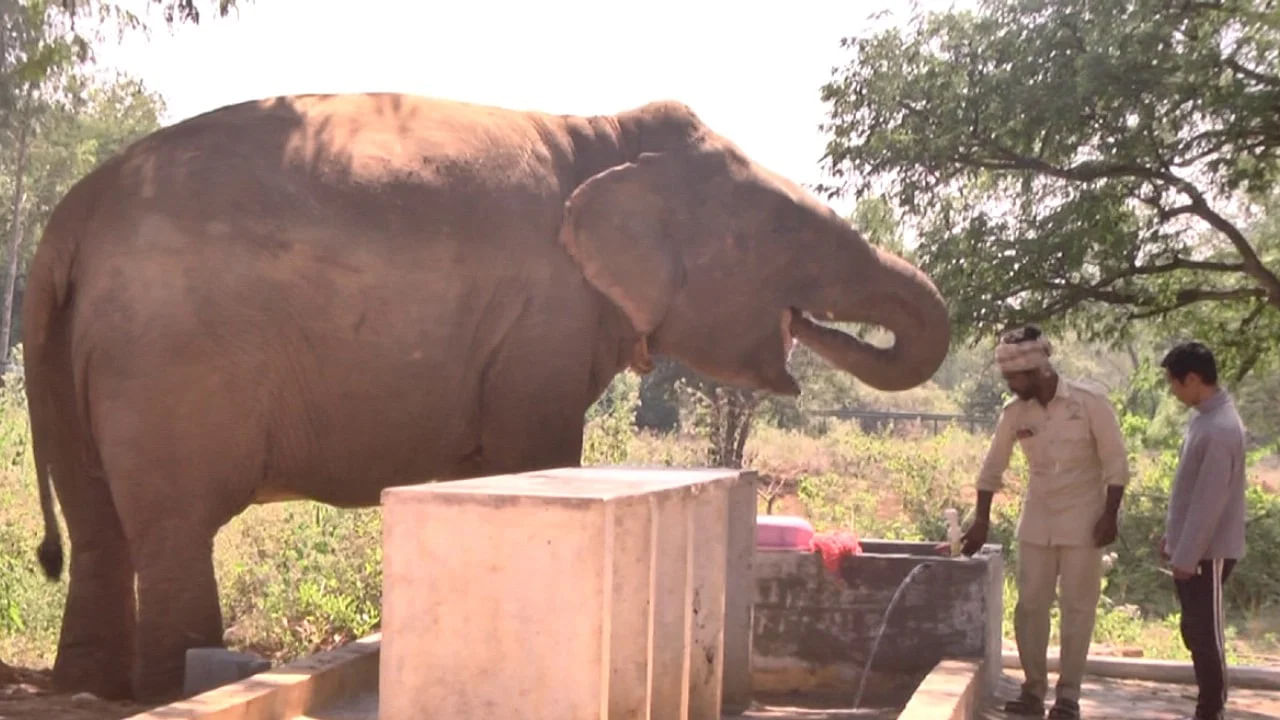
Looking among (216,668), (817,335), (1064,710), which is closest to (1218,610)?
(1064,710)

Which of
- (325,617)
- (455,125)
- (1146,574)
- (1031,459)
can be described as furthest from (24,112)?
(1146,574)

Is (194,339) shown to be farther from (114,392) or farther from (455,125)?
(455,125)

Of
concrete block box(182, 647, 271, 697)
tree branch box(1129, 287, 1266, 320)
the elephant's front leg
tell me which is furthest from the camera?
tree branch box(1129, 287, 1266, 320)

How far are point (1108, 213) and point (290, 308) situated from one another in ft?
23.3

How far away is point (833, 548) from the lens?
8.36m

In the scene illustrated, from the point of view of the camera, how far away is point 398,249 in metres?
7.34

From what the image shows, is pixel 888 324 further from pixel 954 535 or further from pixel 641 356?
pixel 641 356

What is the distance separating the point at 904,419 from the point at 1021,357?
34573 millimetres

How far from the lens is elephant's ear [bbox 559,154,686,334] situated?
7906mm

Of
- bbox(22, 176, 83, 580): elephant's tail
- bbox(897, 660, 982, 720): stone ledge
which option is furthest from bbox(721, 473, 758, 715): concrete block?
bbox(22, 176, 83, 580): elephant's tail

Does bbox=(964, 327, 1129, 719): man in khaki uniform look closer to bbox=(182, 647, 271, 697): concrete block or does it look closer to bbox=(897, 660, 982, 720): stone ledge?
bbox=(897, 660, 982, 720): stone ledge

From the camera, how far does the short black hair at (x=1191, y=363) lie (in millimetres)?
7422

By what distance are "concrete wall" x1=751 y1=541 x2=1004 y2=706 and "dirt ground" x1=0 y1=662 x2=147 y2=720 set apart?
3156 millimetres

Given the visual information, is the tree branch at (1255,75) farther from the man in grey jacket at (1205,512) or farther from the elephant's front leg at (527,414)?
the elephant's front leg at (527,414)
